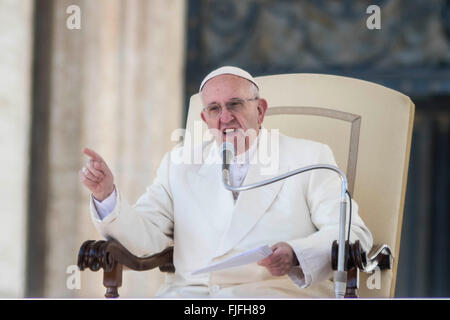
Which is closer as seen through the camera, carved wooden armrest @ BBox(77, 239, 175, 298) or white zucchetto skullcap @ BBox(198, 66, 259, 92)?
carved wooden armrest @ BBox(77, 239, 175, 298)

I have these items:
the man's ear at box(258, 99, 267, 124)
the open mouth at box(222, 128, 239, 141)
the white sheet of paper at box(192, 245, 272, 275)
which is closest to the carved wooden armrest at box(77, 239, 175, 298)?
the white sheet of paper at box(192, 245, 272, 275)

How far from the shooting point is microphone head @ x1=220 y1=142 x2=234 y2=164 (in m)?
3.11

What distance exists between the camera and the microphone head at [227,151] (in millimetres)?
3105

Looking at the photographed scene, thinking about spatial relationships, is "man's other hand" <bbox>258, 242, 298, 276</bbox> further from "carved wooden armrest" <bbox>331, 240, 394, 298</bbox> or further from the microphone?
the microphone

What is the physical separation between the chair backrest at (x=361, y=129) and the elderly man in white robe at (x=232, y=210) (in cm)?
8

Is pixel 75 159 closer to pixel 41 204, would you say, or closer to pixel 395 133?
pixel 41 204

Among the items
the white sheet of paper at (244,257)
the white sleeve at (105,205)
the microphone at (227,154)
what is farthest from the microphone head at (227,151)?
the white sheet of paper at (244,257)

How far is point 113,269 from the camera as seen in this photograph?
2895 millimetres

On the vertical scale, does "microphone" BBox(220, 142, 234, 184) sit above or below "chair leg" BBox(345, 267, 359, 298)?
above

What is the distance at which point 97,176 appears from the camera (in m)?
2.88

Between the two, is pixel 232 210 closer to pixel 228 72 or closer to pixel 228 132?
pixel 228 132

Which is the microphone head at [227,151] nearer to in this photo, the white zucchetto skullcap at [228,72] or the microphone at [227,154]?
the microphone at [227,154]

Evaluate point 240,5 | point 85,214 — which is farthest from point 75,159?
point 240,5
